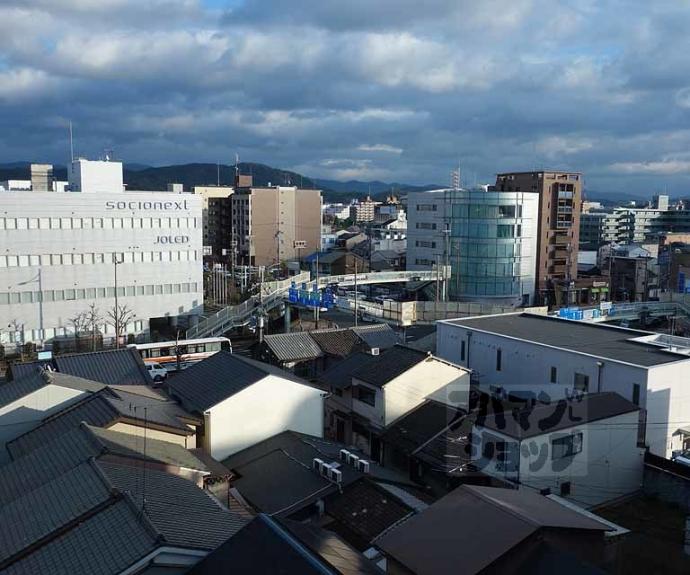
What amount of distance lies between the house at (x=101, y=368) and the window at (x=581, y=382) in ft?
42.2

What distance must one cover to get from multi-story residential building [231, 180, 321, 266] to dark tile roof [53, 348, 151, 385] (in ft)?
149

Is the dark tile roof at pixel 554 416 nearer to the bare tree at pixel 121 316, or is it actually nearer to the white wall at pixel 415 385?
the white wall at pixel 415 385

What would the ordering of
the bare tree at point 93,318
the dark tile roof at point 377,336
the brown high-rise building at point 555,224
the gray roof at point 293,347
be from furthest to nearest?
the brown high-rise building at point 555,224
the bare tree at point 93,318
the dark tile roof at point 377,336
the gray roof at point 293,347

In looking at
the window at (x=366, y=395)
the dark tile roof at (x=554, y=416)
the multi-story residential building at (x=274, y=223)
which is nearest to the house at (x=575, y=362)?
the dark tile roof at (x=554, y=416)

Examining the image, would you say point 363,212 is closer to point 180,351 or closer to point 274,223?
point 274,223

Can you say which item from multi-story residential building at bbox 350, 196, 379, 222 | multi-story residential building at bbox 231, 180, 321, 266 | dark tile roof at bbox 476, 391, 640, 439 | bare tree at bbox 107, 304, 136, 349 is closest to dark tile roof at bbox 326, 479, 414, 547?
dark tile roof at bbox 476, 391, 640, 439

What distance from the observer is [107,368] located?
1934cm

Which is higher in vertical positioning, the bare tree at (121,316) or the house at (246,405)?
the house at (246,405)

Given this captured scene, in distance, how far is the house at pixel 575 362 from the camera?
1773 cm

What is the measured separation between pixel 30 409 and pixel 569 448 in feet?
41.1

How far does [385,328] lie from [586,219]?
7989 centimetres

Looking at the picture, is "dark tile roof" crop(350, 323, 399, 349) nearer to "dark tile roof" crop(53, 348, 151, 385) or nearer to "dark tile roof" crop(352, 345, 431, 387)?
"dark tile roof" crop(352, 345, 431, 387)

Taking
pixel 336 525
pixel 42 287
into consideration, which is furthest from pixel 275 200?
pixel 336 525

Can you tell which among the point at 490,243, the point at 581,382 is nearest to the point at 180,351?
the point at 581,382
